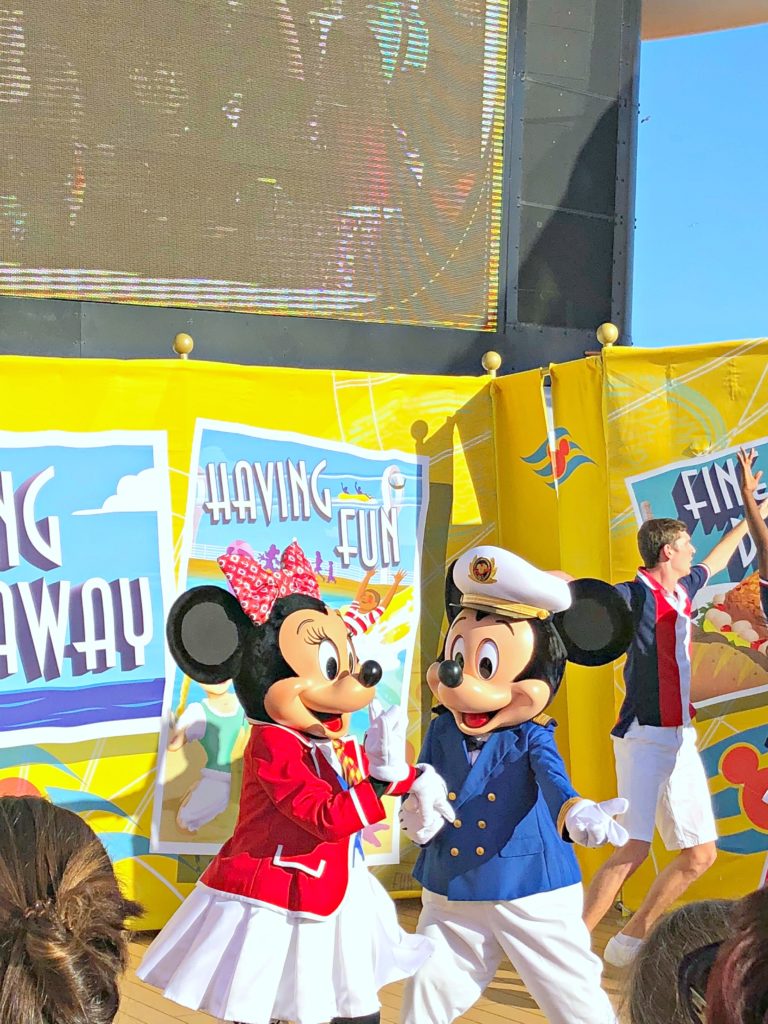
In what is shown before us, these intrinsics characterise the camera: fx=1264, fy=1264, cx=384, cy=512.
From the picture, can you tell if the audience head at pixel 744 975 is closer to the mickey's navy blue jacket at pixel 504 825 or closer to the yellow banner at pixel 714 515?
the mickey's navy blue jacket at pixel 504 825

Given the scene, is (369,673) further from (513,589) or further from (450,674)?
(513,589)

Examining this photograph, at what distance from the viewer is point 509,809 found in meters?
3.19

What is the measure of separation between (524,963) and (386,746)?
0.65 meters

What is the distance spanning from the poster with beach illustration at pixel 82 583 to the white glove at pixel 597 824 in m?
2.01

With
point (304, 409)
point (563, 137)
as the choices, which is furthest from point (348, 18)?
point (304, 409)

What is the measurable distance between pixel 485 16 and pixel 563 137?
2.40ft

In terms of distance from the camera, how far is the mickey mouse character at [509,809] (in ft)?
10.1

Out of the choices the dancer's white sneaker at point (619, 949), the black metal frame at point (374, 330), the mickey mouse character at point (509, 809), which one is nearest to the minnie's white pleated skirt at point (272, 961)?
the mickey mouse character at point (509, 809)

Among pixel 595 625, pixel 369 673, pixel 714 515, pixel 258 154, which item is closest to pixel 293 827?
pixel 369 673

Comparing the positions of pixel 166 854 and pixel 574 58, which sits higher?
pixel 574 58

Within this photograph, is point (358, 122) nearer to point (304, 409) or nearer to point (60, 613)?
point (304, 409)

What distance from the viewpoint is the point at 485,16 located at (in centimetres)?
611

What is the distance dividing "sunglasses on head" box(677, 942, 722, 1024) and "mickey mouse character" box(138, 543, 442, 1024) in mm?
1734

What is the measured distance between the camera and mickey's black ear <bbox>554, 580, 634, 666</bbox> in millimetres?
3381
